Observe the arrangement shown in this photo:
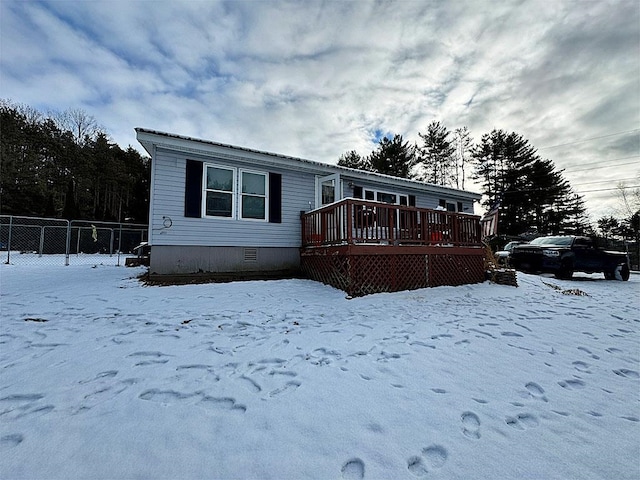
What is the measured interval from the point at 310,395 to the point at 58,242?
18.7 metres

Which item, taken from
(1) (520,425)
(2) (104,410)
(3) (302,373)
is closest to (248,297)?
(3) (302,373)

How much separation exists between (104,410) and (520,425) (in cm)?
252

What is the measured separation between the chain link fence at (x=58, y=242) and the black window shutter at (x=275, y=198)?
750cm

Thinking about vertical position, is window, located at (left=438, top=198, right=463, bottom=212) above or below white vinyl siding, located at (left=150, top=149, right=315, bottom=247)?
above

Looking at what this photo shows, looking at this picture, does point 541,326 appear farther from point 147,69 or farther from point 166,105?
point 166,105

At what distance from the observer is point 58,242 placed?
48.0 feet

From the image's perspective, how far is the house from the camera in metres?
6.43

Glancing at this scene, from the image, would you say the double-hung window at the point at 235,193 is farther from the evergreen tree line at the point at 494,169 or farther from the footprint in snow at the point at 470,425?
the evergreen tree line at the point at 494,169

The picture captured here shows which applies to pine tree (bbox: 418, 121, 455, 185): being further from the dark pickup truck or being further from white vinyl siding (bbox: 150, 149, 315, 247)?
white vinyl siding (bbox: 150, 149, 315, 247)

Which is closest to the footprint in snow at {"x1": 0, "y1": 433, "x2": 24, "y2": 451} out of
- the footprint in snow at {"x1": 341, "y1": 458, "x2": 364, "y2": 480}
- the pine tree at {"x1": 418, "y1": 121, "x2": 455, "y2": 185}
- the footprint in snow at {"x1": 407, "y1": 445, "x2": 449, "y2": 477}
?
the footprint in snow at {"x1": 341, "y1": 458, "x2": 364, "y2": 480}

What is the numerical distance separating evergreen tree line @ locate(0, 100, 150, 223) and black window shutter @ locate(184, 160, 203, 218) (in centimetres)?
1939

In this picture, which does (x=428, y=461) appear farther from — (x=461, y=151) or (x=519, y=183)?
(x=519, y=183)

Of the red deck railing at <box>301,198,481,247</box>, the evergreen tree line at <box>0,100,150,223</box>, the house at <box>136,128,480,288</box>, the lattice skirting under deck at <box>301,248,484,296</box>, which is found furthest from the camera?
the evergreen tree line at <box>0,100,150,223</box>

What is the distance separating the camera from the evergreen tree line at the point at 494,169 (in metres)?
25.9
